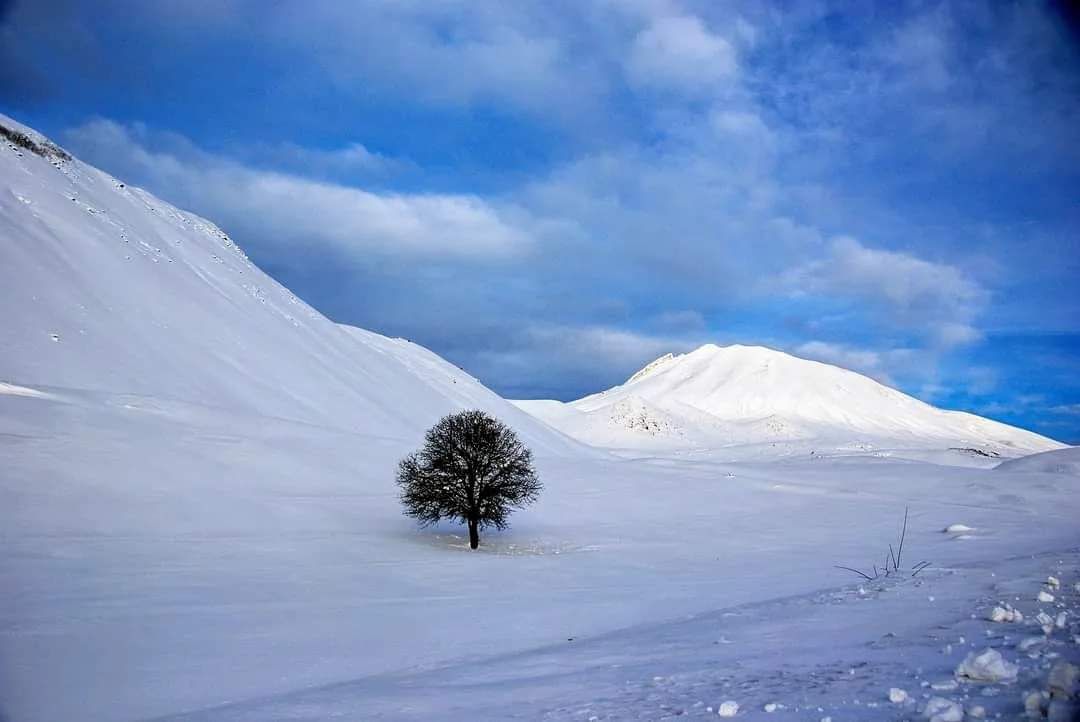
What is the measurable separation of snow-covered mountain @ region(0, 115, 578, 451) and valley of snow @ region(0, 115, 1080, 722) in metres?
0.45

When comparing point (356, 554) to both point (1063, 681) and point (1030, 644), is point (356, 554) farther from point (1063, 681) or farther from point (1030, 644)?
point (1063, 681)

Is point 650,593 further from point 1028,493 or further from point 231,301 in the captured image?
point 231,301

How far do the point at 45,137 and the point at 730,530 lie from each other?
120748mm

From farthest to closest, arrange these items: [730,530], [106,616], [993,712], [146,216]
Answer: [146,216]
[730,530]
[106,616]
[993,712]

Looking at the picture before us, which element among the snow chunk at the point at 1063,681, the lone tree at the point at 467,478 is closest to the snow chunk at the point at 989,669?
the snow chunk at the point at 1063,681

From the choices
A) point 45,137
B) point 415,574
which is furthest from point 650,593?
point 45,137

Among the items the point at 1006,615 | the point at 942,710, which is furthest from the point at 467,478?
the point at 942,710

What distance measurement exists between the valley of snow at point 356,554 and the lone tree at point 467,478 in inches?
77.5

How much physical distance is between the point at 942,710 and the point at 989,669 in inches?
49.5

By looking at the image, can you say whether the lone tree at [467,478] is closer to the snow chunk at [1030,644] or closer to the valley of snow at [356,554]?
the valley of snow at [356,554]

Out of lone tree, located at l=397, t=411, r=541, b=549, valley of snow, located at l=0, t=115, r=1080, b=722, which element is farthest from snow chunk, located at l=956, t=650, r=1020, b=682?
lone tree, located at l=397, t=411, r=541, b=549

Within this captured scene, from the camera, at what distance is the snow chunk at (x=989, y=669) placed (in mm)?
6762

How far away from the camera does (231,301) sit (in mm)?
97625

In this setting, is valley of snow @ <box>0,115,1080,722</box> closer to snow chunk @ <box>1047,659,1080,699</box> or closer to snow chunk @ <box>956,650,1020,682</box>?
snow chunk @ <box>956,650,1020,682</box>
